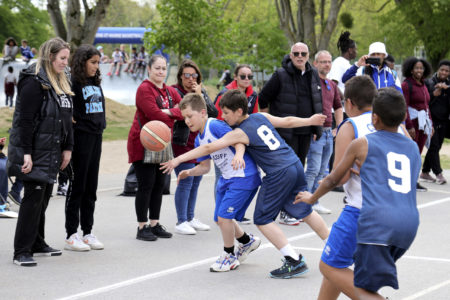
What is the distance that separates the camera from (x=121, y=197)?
11.0 metres

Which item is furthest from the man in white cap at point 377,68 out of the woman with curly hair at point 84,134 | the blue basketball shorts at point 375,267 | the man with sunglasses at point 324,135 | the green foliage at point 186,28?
the green foliage at point 186,28

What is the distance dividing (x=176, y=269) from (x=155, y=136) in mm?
1393

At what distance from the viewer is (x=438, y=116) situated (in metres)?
13.0

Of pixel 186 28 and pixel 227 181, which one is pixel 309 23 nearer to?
pixel 186 28

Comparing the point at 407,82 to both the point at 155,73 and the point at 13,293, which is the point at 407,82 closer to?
the point at 155,73

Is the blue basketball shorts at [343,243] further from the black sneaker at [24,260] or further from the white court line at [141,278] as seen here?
the black sneaker at [24,260]

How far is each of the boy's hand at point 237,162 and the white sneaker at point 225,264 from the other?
939 mm

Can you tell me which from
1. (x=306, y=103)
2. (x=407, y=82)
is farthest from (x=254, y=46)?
(x=306, y=103)

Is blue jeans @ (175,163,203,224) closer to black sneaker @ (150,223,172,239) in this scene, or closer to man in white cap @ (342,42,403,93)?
black sneaker @ (150,223,172,239)

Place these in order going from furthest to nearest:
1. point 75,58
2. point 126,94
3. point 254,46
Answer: point 254,46 → point 126,94 → point 75,58

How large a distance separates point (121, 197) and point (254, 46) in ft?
107

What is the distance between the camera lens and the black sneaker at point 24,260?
6761 millimetres

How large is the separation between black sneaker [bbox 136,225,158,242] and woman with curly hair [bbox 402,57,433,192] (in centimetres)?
540

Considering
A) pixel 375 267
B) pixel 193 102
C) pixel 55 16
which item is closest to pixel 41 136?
pixel 193 102
